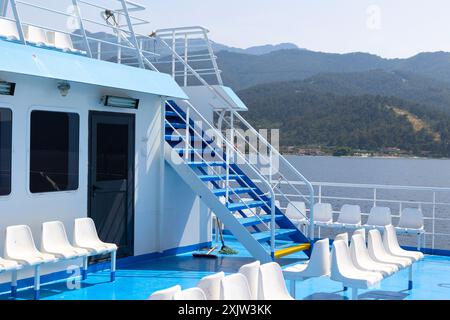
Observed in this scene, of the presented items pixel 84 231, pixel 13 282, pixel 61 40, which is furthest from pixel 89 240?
pixel 61 40

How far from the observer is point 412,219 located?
10.1 m

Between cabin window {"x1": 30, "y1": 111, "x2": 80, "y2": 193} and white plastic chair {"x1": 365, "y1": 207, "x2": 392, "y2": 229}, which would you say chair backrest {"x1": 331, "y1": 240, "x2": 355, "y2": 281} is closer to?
cabin window {"x1": 30, "y1": 111, "x2": 80, "y2": 193}

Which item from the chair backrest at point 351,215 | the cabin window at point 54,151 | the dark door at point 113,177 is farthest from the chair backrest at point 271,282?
the chair backrest at point 351,215

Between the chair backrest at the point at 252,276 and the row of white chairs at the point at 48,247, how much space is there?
8.68 ft

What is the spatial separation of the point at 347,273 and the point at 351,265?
26 centimetres

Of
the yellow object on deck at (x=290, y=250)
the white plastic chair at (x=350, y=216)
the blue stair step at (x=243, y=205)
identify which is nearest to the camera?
the yellow object on deck at (x=290, y=250)

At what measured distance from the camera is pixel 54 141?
7469 mm

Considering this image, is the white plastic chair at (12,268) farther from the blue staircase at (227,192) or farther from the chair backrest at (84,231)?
the blue staircase at (227,192)

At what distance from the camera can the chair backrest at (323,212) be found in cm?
1077

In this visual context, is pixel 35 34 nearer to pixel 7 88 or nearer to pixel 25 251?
pixel 7 88

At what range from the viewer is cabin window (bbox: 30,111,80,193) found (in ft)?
23.7

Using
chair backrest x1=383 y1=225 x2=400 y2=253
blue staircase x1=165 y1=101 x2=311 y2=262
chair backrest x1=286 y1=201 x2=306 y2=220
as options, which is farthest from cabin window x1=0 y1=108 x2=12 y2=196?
chair backrest x1=286 y1=201 x2=306 y2=220
